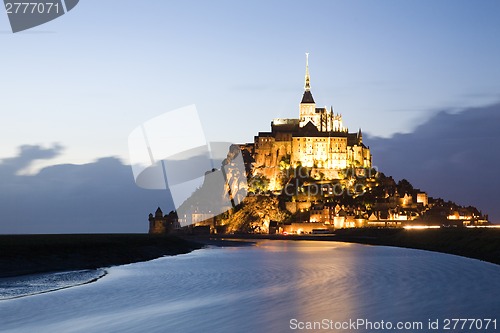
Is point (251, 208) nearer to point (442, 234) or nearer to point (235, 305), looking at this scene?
point (442, 234)

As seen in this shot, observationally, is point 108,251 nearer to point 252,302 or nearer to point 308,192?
point 252,302

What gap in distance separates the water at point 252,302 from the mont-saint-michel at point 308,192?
295 ft

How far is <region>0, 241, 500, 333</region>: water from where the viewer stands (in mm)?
20094

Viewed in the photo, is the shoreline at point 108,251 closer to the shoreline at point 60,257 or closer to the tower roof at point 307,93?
the shoreline at point 60,257

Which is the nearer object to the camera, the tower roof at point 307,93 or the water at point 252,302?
the water at point 252,302

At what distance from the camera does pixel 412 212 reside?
130 meters

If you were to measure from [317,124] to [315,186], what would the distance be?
28.5m

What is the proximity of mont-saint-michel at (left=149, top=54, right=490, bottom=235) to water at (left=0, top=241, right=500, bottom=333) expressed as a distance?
89893 millimetres

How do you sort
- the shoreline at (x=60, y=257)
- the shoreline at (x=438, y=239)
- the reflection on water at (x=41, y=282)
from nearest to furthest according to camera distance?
the reflection on water at (x=41, y=282) < the shoreline at (x=60, y=257) < the shoreline at (x=438, y=239)

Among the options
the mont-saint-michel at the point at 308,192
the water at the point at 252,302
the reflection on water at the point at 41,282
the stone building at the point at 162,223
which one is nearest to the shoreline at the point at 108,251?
the reflection on water at the point at 41,282

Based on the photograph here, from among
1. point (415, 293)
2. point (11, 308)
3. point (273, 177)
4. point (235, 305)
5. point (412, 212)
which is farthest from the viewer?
point (273, 177)

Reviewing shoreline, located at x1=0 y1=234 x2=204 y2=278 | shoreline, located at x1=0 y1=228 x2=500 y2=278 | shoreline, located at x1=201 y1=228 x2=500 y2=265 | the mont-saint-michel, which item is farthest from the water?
the mont-saint-michel

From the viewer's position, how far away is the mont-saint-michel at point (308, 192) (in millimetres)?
131375

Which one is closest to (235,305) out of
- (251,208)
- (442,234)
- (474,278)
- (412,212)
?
(474,278)
